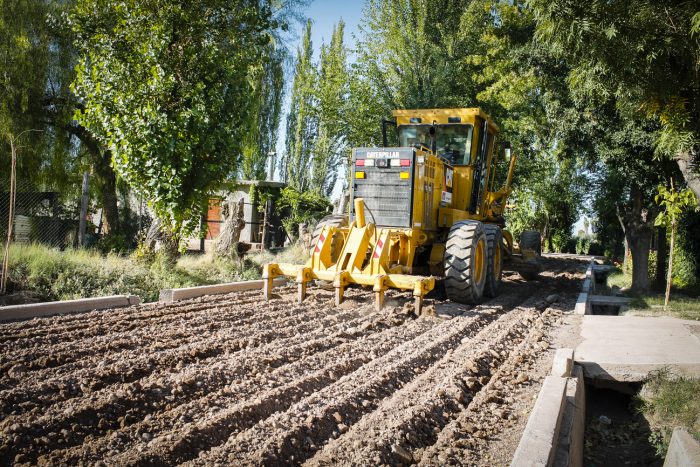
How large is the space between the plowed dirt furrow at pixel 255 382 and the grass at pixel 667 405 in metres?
2.44

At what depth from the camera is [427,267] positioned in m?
9.20

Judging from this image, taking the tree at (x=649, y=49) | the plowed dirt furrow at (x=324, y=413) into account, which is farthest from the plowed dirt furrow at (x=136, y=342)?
the tree at (x=649, y=49)

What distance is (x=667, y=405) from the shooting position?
4.46 m

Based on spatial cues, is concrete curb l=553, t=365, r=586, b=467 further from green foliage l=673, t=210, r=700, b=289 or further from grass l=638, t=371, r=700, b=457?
green foliage l=673, t=210, r=700, b=289

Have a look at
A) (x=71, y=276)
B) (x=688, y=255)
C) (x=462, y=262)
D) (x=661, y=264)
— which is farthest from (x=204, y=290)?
(x=688, y=255)

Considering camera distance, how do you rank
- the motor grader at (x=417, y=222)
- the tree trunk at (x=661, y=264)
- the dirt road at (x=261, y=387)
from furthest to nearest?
the tree trunk at (x=661, y=264) → the motor grader at (x=417, y=222) → the dirt road at (x=261, y=387)

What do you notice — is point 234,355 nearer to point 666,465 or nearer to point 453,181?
point 666,465

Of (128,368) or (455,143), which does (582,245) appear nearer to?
(455,143)

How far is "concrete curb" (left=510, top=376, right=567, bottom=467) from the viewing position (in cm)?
286

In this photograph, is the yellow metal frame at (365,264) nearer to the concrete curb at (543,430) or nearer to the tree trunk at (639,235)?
the concrete curb at (543,430)

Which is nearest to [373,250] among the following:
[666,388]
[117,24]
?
[666,388]

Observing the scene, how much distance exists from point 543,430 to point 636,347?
317 centimetres

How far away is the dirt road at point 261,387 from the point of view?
122 inches

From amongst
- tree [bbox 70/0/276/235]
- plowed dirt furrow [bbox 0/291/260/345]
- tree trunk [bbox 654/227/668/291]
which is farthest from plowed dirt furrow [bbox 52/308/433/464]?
tree trunk [bbox 654/227/668/291]
